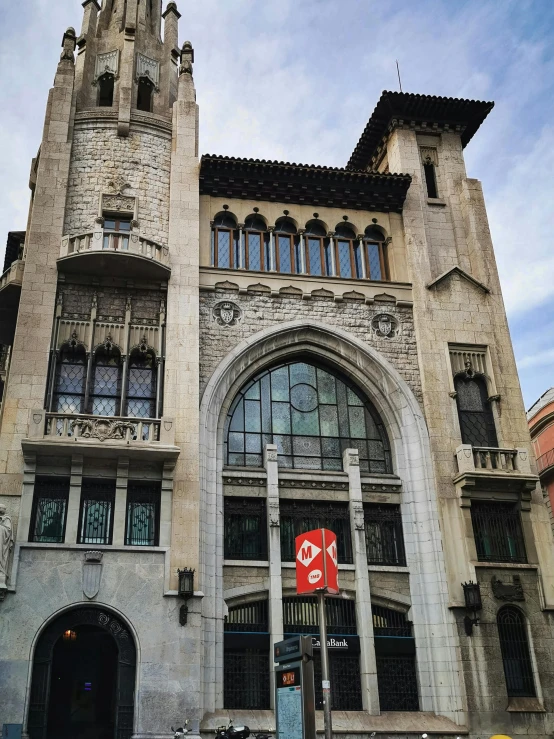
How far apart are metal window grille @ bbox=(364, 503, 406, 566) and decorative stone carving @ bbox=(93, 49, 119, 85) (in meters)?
18.5

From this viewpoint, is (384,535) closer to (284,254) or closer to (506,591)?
(506,591)

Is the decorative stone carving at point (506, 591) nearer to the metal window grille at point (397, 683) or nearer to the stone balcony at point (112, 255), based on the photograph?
the metal window grille at point (397, 683)

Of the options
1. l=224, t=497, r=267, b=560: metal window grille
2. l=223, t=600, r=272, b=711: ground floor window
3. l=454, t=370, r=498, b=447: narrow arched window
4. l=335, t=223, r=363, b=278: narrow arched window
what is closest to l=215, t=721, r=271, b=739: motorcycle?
l=223, t=600, r=272, b=711: ground floor window

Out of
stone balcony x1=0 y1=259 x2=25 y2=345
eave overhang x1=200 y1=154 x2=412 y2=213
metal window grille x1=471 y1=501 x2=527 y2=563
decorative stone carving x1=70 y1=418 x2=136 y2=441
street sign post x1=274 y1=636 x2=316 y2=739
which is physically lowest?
street sign post x1=274 y1=636 x2=316 y2=739

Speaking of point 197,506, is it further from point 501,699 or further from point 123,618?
point 501,699

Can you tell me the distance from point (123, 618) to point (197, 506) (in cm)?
349

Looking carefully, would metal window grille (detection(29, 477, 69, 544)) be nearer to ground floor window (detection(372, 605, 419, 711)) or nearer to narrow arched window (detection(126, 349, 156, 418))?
narrow arched window (detection(126, 349, 156, 418))

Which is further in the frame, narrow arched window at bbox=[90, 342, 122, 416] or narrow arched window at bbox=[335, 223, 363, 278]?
narrow arched window at bbox=[335, 223, 363, 278]

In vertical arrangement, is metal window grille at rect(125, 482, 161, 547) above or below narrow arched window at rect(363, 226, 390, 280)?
below

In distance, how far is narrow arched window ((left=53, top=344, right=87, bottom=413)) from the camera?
2206 centimetres

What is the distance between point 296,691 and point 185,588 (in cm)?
684

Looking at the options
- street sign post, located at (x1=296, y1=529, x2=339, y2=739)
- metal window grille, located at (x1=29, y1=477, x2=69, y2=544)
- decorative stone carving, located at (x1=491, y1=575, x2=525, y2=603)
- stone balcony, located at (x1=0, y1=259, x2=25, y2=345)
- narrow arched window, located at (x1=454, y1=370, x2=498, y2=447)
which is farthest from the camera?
narrow arched window, located at (x1=454, y1=370, x2=498, y2=447)

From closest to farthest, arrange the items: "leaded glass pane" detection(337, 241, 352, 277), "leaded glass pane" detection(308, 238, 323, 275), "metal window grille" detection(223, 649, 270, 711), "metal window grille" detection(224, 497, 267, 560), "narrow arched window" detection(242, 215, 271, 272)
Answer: "metal window grille" detection(223, 649, 270, 711) → "metal window grille" detection(224, 497, 267, 560) → "narrow arched window" detection(242, 215, 271, 272) → "leaded glass pane" detection(308, 238, 323, 275) → "leaded glass pane" detection(337, 241, 352, 277)

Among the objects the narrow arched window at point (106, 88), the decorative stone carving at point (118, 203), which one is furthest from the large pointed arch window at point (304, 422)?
the narrow arched window at point (106, 88)
